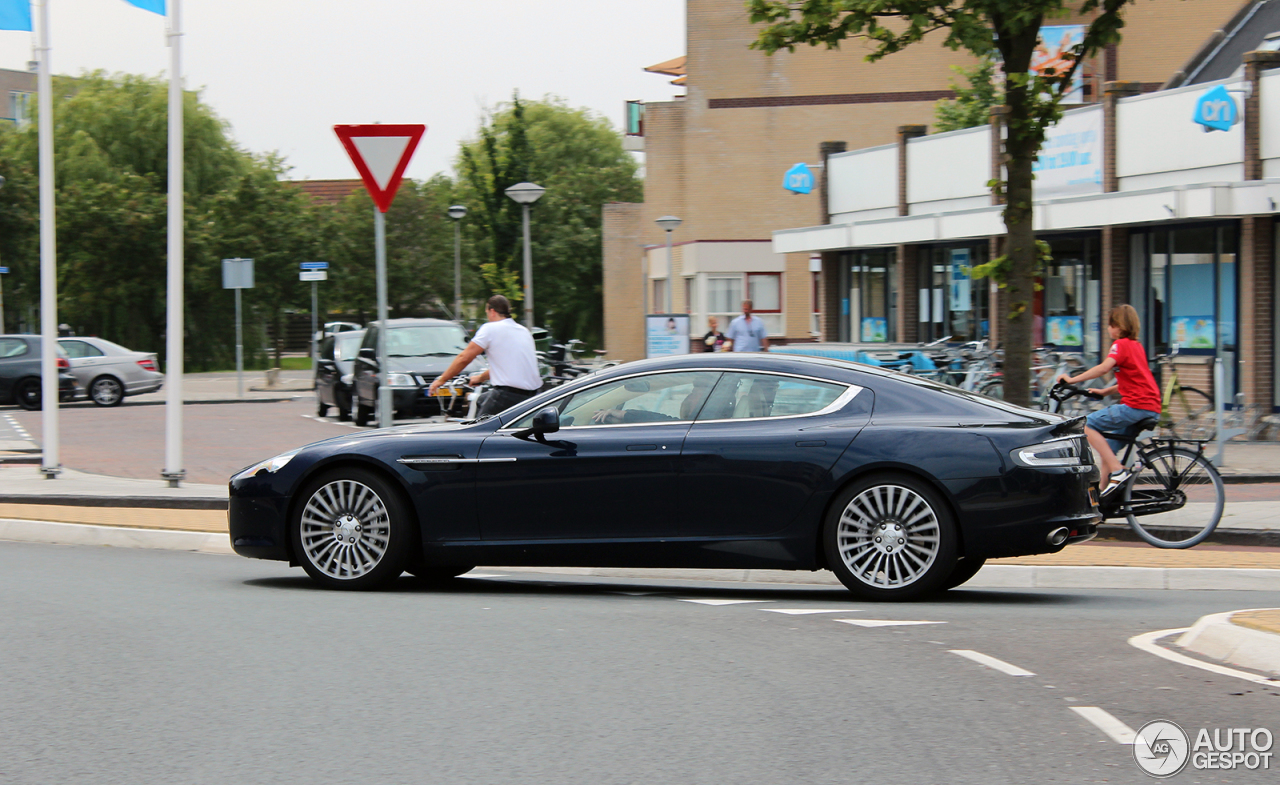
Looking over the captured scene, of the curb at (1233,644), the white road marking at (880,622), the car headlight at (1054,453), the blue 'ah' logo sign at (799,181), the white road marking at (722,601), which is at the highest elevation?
the blue 'ah' logo sign at (799,181)

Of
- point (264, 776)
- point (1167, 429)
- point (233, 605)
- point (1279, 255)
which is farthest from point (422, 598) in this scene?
point (1279, 255)

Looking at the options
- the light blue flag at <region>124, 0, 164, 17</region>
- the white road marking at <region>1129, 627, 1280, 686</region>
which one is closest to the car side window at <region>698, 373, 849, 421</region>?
the white road marking at <region>1129, 627, 1280, 686</region>

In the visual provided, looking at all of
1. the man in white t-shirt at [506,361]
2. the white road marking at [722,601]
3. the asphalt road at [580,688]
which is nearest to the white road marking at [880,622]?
the asphalt road at [580,688]

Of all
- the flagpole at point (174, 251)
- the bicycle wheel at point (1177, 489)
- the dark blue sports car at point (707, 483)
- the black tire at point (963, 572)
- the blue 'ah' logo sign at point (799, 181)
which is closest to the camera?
the dark blue sports car at point (707, 483)

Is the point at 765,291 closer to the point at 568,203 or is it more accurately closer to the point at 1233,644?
the point at 568,203

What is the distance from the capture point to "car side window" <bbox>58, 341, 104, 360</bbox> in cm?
2990

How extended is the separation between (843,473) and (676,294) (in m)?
44.9

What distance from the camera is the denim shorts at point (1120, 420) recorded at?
1056 cm

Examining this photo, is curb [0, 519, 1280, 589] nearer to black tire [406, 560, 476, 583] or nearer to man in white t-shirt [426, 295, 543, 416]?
black tire [406, 560, 476, 583]

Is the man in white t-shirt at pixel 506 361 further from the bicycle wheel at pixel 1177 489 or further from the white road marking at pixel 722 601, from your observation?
the bicycle wheel at pixel 1177 489

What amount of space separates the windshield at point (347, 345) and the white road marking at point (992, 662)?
17.8 m

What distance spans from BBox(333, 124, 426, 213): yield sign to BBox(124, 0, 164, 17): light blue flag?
4.37 m

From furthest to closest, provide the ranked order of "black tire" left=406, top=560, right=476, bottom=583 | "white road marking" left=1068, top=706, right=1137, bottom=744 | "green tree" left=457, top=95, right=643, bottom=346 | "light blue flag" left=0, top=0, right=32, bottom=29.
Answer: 1. "green tree" left=457, top=95, right=643, bottom=346
2. "light blue flag" left=0, top=0, right=32, bottom=29
3. "black tire" left=406, top=560, right=476, bottom=583
4. "white road marking" left=1068, top=706, right=1137, bottom=744

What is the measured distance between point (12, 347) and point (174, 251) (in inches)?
715
